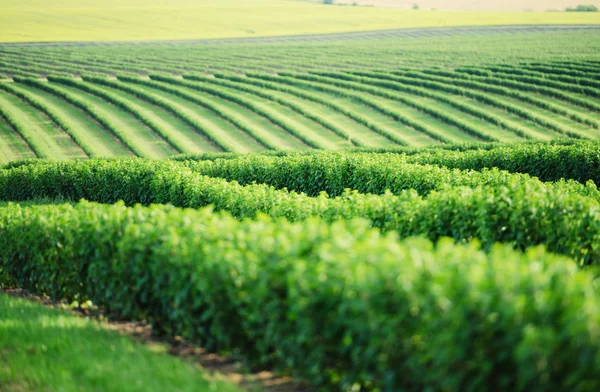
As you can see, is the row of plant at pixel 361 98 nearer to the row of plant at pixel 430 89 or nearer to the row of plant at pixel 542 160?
the row of plant at pixel 430 89

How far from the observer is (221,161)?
86.4 ft

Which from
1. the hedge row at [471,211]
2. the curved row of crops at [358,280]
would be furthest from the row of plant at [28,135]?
the curved row of crops at [358,280]

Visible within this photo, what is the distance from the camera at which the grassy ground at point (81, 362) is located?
7.05 meters

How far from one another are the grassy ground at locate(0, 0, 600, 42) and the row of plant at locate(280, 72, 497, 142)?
190 ft

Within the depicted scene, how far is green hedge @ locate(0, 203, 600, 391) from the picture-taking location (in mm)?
5273

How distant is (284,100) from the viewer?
189ft

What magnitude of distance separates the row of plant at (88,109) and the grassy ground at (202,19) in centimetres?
4461

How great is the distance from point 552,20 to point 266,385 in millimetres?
152947

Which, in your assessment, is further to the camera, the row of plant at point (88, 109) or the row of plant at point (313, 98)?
Result: the row of plant at point (313, 98)

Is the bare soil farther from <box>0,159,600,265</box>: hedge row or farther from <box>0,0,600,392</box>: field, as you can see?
<box>0,159,600,265</box>: hedge row

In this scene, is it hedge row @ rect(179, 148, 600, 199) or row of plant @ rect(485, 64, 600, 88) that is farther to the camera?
row of plant @ rect(485, 64, 600, 88)

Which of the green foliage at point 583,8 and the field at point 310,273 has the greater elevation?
the green foliage at point 583,8

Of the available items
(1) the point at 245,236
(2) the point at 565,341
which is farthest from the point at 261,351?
(2) the point at 565,341

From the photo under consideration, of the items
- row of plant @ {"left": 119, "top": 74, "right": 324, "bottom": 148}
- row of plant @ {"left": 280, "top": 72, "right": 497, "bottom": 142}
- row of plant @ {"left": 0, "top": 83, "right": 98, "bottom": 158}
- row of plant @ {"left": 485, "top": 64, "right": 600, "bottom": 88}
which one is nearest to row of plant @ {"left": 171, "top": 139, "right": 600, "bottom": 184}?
row of plant @ {"left": 119, "top": 74, "right": 324, "bottom": 148}
